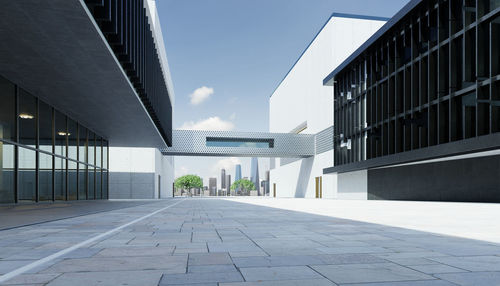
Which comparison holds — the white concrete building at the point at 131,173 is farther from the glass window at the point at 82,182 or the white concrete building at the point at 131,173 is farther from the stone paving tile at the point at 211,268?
the stone paving tile at the point at 211,268

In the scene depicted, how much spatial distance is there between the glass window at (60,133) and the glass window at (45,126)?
31.1 inches

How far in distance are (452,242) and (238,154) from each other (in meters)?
42.5

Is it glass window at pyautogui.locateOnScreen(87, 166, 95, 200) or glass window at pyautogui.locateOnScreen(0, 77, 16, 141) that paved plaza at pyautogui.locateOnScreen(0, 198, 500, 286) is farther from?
glass window at pyautogui.locateOnScreen(87, 166, 95, 200)

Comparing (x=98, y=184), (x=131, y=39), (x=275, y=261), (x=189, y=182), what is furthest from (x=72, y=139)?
(x=189, y=182)

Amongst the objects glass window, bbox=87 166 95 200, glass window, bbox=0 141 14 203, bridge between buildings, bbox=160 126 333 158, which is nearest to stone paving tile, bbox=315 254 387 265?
glass window, bbox=0 141 14 203

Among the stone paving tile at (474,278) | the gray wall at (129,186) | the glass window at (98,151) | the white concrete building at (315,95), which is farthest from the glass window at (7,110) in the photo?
the white concrete building at (315,95)

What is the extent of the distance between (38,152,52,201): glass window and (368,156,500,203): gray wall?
22.4 m

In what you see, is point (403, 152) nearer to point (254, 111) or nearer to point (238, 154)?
point (238, 154)

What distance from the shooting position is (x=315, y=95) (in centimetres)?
4812

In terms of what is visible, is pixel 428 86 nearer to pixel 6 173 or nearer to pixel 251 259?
pixel 6 173

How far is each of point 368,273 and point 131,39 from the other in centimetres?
1173

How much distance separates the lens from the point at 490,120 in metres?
20.4

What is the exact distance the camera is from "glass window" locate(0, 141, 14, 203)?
13.8 metres

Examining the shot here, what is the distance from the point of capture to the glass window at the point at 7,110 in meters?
14.3
